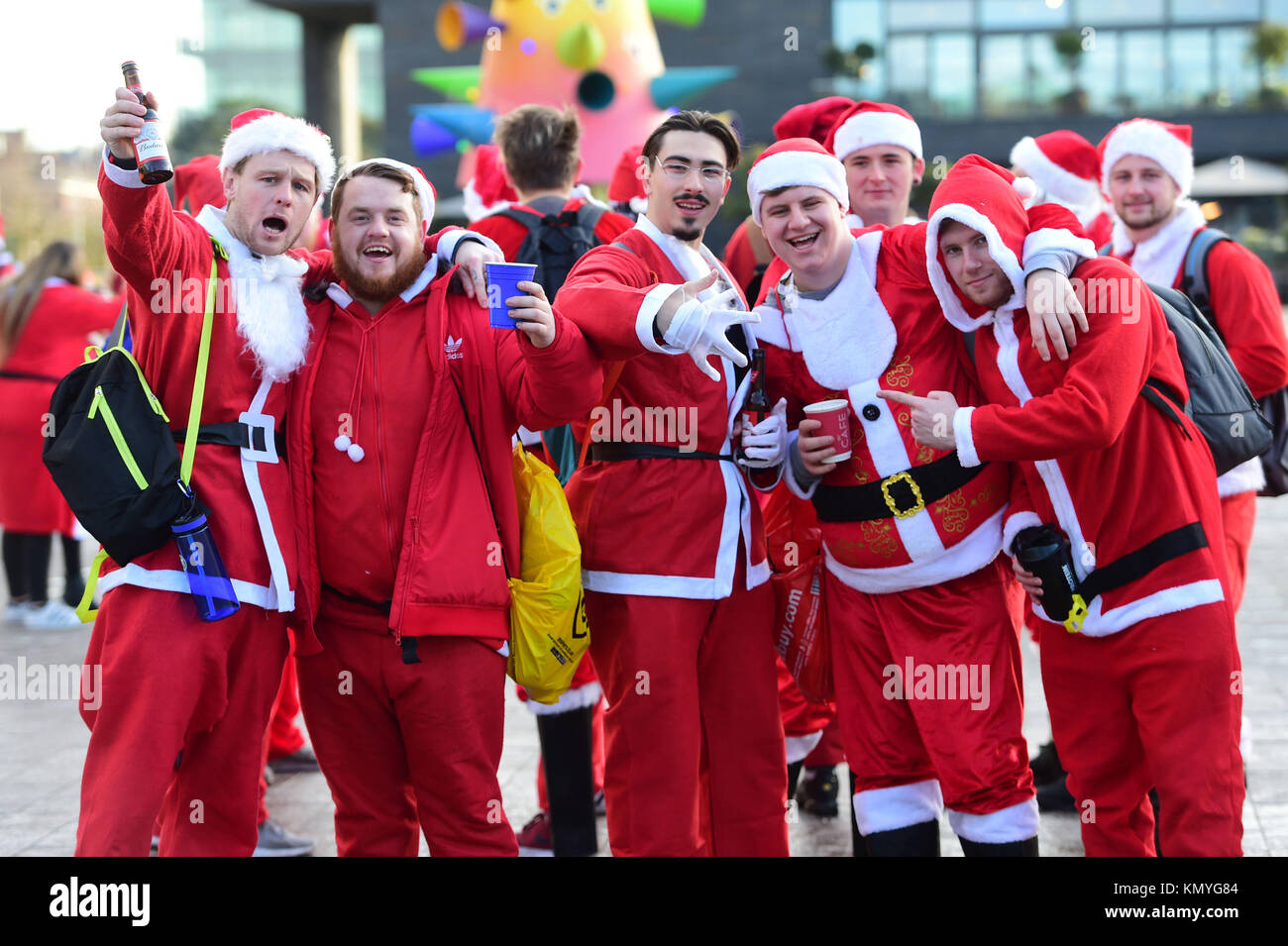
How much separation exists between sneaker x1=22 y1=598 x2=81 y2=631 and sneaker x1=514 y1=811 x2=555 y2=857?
15.0 feet

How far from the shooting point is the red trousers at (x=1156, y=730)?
3000 millimetres

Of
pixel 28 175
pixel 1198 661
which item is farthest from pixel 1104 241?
pixel 28 175

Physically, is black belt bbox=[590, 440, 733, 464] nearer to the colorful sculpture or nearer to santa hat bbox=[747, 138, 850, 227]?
santa hat bbox=[747, 138, 850, 227]

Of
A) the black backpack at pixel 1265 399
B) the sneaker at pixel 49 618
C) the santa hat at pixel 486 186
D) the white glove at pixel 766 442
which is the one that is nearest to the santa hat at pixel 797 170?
the white glove at pixel 766 442

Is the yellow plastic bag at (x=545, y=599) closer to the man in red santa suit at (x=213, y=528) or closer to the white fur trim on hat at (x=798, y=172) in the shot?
the man in red santa suit at (x=213, y=528)

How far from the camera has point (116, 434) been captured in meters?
2.91

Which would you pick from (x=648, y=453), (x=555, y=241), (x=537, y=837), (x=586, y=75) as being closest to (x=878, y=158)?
(x=555, y=241)

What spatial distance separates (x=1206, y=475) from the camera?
10.4ft

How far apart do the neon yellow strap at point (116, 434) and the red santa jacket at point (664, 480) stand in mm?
1151

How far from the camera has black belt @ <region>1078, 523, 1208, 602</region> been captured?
3074 millimetres

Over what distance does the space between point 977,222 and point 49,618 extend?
683cm

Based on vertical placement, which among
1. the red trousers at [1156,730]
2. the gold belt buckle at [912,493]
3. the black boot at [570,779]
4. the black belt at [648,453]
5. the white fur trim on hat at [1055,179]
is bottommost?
the black boot at [570,779]

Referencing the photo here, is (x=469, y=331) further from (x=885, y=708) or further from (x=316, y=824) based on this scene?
(x=316, y=824)

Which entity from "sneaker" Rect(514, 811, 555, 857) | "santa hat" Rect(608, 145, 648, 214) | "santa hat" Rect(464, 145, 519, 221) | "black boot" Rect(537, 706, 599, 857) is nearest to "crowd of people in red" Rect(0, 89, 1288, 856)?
"black boot" Rect(537, 706, 599, 857)
